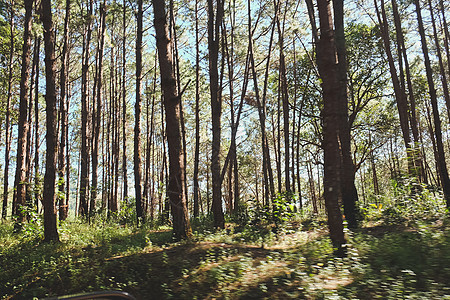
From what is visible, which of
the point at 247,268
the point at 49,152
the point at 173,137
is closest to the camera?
the point at 247,268

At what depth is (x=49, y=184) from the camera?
7668 millimetres

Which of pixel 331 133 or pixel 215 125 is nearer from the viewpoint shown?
pixel 331 133

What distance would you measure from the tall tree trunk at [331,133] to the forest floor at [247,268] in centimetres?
47

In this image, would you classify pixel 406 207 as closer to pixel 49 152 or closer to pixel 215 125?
pixel 215 125

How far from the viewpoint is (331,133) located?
521 centimetres

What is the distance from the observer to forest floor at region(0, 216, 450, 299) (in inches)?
156

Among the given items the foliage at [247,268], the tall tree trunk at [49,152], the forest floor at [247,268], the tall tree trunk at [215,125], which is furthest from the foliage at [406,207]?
the tall tree trunk at [49,152]

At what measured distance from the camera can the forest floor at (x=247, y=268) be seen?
13.0ft

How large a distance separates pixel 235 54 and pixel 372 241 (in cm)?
1548

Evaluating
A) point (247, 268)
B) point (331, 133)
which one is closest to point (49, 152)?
point (247, 268)

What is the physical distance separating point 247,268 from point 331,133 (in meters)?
2.72

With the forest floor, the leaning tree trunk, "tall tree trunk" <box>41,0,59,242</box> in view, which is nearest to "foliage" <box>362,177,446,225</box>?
the forest floor

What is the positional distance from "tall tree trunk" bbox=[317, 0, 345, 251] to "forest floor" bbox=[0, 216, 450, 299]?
471mm

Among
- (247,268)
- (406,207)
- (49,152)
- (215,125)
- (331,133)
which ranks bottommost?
(247,268)
